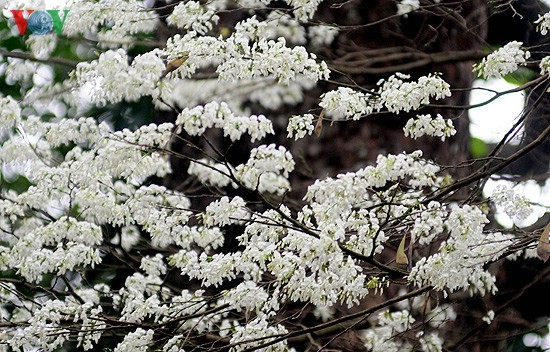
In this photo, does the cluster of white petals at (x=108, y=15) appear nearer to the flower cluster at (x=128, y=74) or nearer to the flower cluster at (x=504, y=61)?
the flower cluster at (x=128, y=74)

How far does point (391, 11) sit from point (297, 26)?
707mm

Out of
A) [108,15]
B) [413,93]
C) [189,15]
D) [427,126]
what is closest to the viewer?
[413,93]

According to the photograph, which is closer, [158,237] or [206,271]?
[206,271]

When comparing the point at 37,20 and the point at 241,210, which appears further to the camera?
the point at 37,20

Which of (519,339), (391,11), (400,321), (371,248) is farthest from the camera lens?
(519,339)

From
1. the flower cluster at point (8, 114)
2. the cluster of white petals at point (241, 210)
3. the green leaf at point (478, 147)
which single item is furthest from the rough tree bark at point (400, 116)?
the green leaf at point (478, 147)

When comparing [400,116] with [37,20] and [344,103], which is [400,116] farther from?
[344,103]

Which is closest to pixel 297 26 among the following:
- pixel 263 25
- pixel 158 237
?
pixel 263 25

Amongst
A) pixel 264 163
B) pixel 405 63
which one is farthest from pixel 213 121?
pixel 405 63

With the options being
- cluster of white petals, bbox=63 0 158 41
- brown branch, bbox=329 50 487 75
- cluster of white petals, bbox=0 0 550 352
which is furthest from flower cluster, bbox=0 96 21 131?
brown branch, bbox=329 50 487 75

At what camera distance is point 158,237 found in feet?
13.6

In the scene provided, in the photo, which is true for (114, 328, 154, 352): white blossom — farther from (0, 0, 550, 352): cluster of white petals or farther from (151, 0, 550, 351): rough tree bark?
(151, 0, 550, 351): rough tree bark

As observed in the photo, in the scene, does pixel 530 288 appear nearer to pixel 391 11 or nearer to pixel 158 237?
pixel 391 11

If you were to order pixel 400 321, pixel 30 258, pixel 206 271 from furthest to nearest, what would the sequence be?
pixel 400 321, pixel 30 258, pixel 206 271
